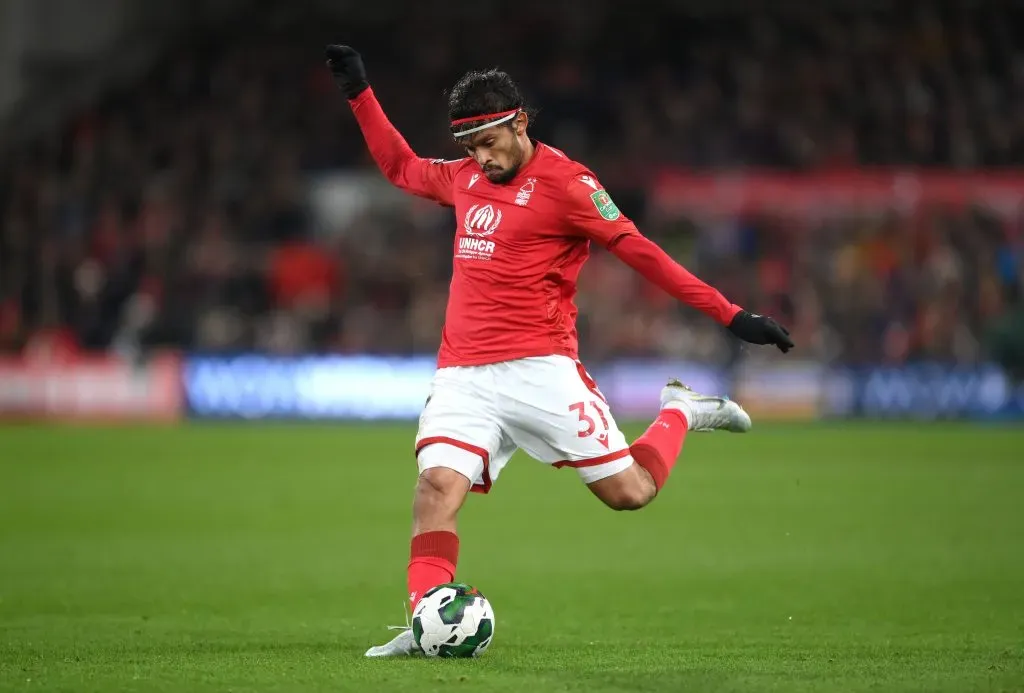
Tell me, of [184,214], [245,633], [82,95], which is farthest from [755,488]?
[82,95]

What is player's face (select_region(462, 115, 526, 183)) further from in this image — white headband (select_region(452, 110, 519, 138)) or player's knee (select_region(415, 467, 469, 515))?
player's knee (select_region(415, 467, 469, 515))

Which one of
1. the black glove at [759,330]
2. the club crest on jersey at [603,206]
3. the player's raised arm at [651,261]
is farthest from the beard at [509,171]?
the black glove at [759,330]

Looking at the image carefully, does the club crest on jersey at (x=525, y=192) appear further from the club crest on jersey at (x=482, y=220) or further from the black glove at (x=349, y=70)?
the black glove at (x=349, y=70)

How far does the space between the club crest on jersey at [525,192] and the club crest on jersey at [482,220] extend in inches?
4.3

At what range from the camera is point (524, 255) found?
718 cm

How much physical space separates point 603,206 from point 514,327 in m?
0.70

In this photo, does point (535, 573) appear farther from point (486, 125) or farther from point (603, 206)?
point (486, 125)

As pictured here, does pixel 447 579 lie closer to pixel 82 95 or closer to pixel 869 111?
pixel 869 111

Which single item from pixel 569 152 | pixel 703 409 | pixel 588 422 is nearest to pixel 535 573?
pixel 703 409

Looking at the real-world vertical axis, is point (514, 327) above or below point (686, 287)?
below

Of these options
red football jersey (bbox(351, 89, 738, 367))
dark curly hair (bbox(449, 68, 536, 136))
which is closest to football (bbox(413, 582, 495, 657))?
red football jersey (bbox(351, 89, 738, 367))

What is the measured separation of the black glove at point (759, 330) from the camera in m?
6.86

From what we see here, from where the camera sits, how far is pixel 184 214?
1115 inches

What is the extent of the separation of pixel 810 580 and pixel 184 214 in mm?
20431
